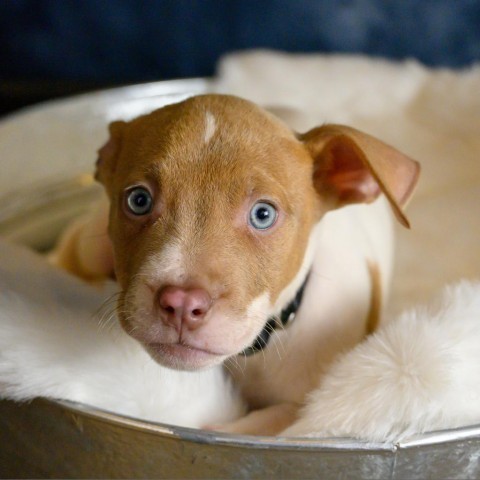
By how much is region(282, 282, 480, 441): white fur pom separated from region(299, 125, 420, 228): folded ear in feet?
0.58

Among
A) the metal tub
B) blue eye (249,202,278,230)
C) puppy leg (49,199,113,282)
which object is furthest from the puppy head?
A: puppy leg (49,199,113,282)

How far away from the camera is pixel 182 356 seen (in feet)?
3.81

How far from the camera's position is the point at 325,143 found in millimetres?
1392

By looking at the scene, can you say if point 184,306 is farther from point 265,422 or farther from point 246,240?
point 265,422

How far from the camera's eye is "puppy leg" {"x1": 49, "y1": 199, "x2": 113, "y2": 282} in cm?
167

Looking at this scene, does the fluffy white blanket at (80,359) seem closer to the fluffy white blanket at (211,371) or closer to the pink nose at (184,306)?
the fluffy white blanket at (211,371)

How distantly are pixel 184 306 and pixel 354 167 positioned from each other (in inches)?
18.2

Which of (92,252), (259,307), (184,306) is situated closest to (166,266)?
(184,306)

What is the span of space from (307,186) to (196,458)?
0.48 m

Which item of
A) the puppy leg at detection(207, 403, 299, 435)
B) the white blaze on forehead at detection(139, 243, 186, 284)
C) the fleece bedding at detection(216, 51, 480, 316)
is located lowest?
the puppy leg at detection(207, 403, 299, 435)

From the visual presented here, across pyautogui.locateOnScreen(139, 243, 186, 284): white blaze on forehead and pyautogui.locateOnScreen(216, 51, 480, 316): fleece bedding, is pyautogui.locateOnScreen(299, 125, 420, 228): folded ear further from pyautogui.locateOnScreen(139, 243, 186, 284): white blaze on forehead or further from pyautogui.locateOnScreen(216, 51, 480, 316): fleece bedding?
pyautogui.locateOnScreen(216, 51, 480, 316): fleece bedding

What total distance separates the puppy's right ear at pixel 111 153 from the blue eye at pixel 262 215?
32cm

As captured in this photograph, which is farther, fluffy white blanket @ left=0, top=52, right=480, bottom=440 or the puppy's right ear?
the puppy's right ear

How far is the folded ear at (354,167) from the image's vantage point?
1280mm
